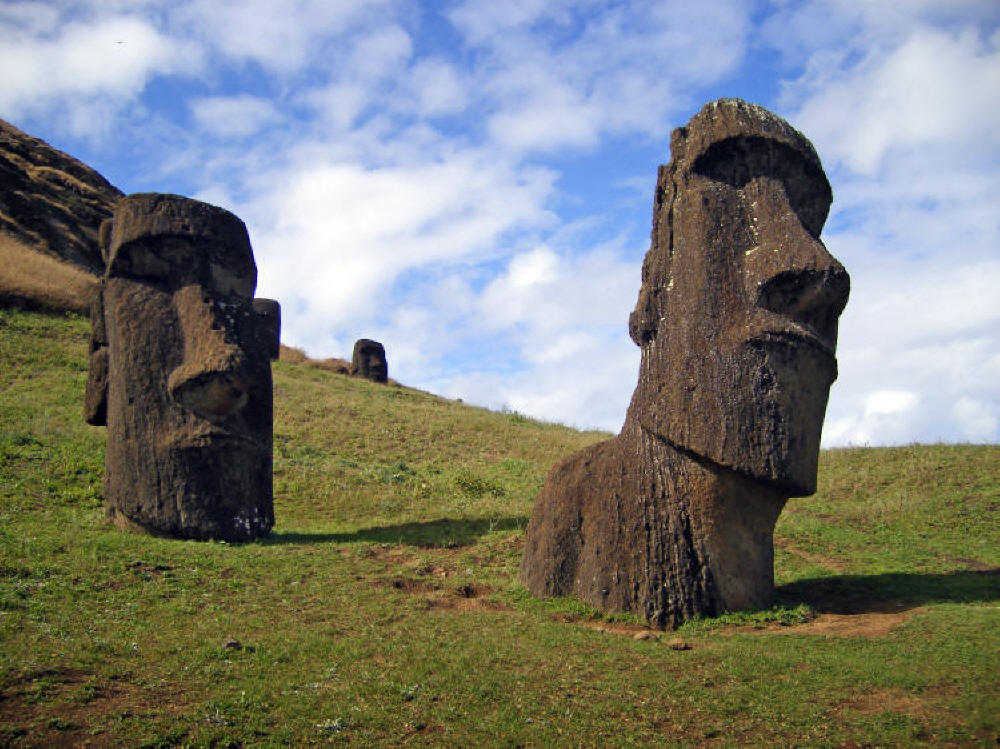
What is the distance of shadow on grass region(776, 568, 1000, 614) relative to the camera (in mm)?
9352

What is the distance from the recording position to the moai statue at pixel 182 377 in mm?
11461

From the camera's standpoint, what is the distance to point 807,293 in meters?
8.64

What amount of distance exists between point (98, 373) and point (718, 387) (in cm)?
908

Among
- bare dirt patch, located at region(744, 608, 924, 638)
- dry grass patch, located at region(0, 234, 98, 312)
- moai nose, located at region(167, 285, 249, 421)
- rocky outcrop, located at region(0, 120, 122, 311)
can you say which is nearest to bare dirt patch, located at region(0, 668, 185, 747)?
bare dirt patch, located at region(744, 608, 924, 638)

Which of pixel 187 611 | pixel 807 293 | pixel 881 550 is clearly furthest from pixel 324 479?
pixel 807 293

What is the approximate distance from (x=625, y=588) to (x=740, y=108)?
507 centimetres

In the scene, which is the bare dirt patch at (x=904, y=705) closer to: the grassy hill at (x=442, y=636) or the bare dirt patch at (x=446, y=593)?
the grassy hill at (x=442, y=636)

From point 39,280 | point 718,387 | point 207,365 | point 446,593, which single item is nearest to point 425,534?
point 446,593

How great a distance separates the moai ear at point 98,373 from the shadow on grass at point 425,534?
3193mm

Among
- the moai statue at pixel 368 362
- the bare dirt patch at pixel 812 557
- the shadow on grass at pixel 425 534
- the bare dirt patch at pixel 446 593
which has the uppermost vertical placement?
the moai statue at pixel 368 362

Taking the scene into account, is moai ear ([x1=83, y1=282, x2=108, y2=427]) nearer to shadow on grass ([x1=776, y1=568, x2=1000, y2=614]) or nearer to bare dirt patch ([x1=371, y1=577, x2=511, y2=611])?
bare dirt patch ([x1=371, y1=577, x2=511, y2=611])

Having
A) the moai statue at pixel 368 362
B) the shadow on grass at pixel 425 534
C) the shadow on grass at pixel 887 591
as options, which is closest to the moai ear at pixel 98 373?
the shadow on grass at pixel 425 534

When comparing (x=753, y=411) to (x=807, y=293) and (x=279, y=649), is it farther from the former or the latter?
(x=279, y=649)

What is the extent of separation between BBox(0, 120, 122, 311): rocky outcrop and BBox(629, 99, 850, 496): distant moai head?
22.6 metres
